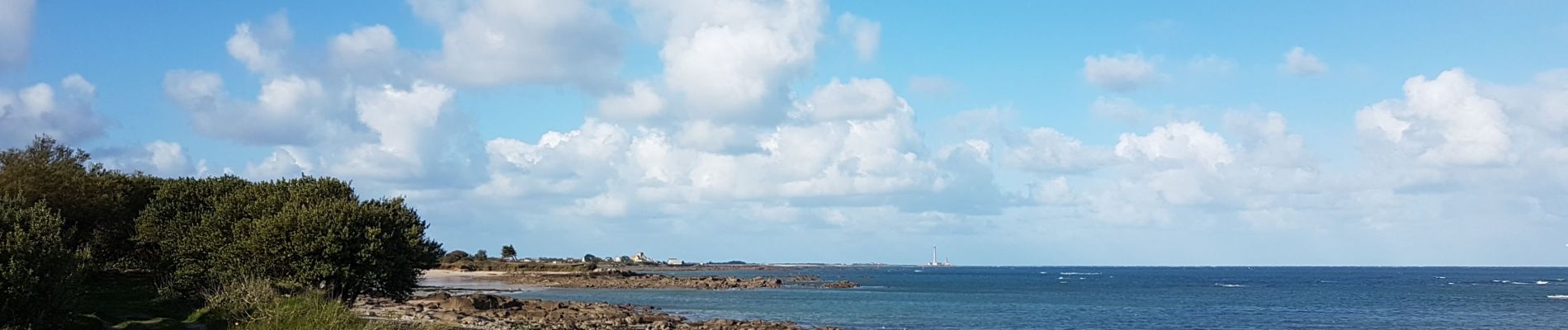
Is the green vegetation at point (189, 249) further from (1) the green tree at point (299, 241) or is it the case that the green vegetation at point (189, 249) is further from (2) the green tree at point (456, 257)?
(2) the green tree at point (456, 257)

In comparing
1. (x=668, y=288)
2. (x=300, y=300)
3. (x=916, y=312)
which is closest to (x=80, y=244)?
(x=300, y=300)

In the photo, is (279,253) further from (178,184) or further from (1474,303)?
(1474,303)

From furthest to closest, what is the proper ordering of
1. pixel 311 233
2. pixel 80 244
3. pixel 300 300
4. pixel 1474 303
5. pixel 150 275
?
1. pixel 1474 303
2. pixel 150 275
3. pixel 80 244
4. pixel 311 233
5. pixel 300 300

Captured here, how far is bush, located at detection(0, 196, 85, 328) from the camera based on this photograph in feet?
80.3

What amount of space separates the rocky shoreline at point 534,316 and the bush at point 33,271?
1546 centimetres

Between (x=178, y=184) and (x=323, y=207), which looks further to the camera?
(x=178, y=184)

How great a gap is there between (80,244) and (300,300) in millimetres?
22739

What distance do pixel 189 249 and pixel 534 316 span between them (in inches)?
650

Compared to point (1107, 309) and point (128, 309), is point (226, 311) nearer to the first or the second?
point (128, 309)

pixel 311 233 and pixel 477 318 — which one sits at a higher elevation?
pixel 311 233

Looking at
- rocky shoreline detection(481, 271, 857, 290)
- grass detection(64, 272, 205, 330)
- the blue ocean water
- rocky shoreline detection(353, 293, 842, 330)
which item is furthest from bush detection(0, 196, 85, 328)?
rocky shoreline detection(481, 271, 857, 290)

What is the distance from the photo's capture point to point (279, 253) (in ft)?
120

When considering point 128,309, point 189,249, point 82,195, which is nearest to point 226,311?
point 128,309

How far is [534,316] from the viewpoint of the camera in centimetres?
5184
